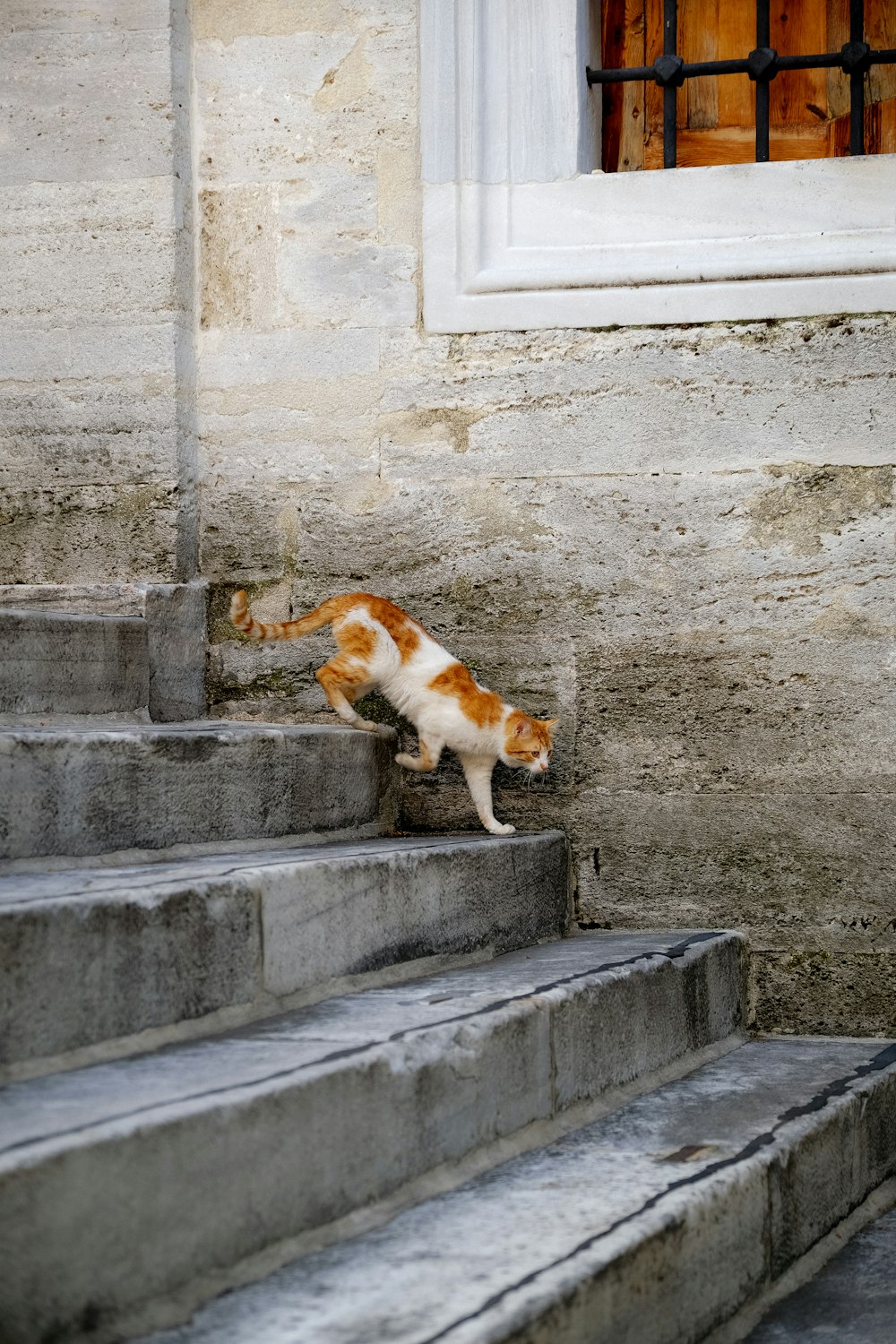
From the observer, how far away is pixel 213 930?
213cm

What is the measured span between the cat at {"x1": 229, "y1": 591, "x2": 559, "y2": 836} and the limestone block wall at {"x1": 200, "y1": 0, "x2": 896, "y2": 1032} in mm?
246

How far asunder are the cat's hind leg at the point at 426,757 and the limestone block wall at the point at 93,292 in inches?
33.5

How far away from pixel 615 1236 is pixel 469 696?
6.44ft

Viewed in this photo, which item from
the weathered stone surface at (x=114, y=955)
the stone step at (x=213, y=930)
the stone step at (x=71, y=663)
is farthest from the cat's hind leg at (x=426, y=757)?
the weathered stone surface at (x=114, y=955)

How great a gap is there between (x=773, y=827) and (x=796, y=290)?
1.41 m

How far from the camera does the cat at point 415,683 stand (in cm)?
363

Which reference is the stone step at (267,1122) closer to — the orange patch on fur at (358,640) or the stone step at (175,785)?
the stone step at (175,785)

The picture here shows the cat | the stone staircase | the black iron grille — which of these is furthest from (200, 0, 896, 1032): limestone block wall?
the black iron grille

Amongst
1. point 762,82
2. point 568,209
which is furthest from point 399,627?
point 762,82

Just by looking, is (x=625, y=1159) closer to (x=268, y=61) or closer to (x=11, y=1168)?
(x=11, y=1168)

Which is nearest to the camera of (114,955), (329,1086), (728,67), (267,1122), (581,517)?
(267,1122)

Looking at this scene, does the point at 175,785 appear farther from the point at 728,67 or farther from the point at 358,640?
the point at 728,67

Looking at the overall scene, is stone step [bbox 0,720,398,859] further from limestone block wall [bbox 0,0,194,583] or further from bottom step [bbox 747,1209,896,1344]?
bottom step [bbox 747,1209,896,1344]

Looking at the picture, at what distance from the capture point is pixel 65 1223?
141 centimetres
